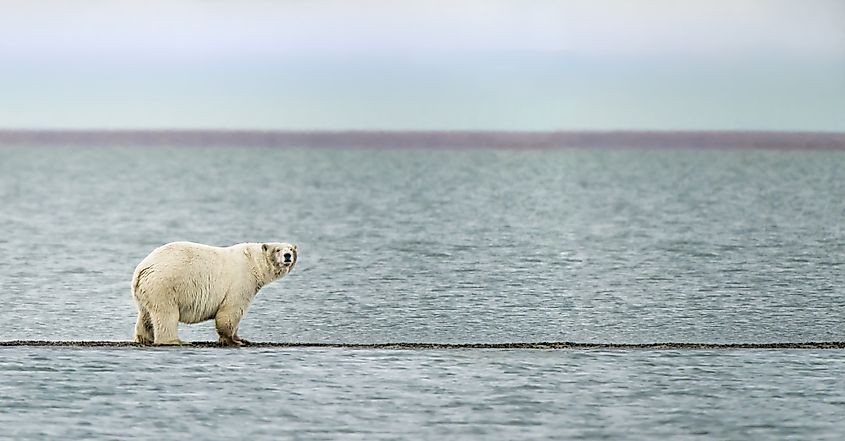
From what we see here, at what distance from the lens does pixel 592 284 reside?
19.6 m

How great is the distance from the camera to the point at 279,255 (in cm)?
1295

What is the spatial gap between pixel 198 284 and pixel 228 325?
50 cm

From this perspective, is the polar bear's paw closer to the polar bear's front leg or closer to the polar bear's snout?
the polar bear's front leg

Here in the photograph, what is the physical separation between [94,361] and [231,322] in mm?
1248

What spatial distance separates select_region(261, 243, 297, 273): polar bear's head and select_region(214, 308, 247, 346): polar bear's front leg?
498 mm

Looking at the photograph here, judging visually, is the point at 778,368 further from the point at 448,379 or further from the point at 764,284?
the point at 764,284

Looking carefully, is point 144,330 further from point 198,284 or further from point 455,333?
point 455,333

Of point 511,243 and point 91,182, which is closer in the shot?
point 511,243

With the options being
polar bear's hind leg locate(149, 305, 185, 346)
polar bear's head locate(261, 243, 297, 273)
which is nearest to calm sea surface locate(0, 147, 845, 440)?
polar bear's hind leg locate(149, 305, 185, 346)

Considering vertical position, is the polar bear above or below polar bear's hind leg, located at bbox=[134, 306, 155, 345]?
above

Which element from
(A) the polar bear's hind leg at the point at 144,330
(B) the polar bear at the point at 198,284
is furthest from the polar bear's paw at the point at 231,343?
(A) the polar bear's hind leg at the point at 144,330

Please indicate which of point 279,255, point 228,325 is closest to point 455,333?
point 279,255

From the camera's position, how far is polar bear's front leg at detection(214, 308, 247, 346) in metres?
12.8

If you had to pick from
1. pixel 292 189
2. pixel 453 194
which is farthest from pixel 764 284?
pixel 292 189
